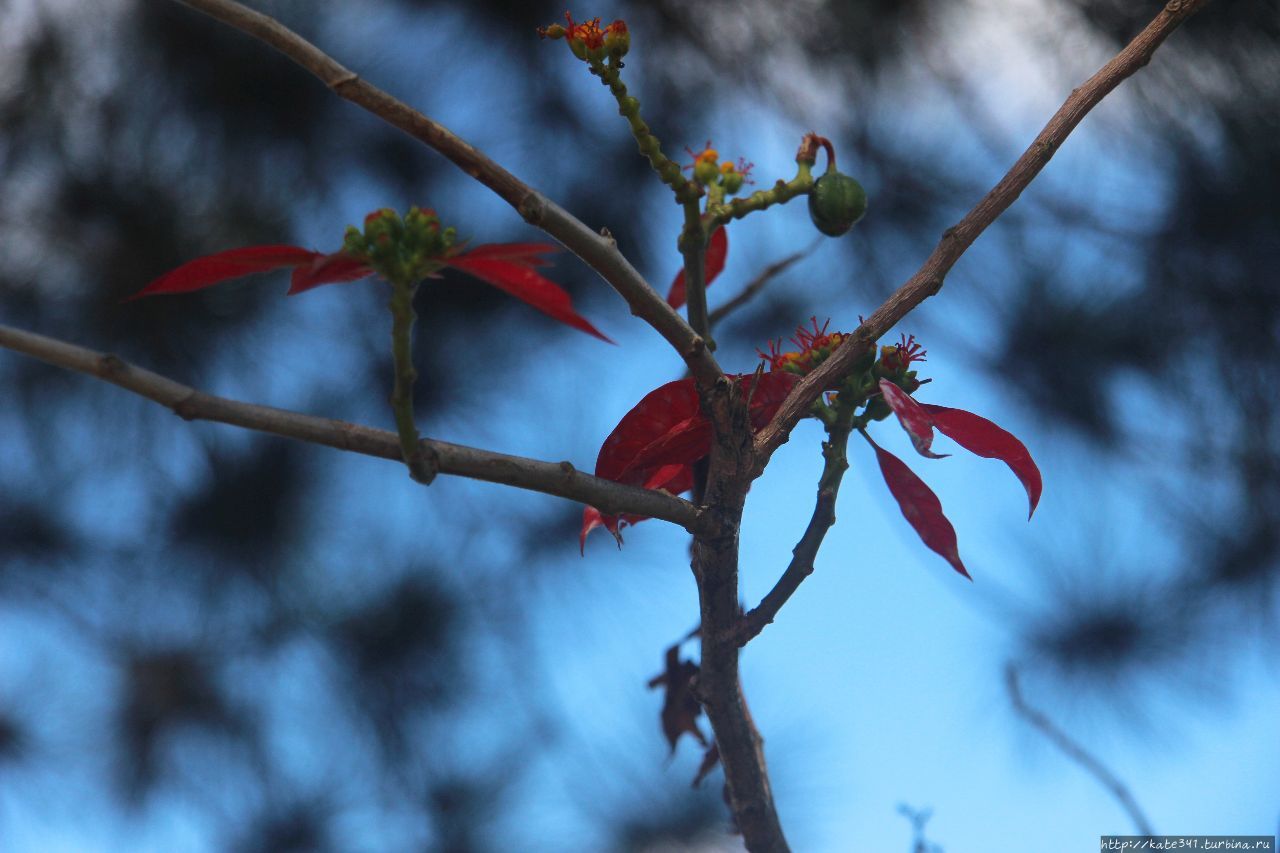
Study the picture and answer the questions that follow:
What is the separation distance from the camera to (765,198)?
27 centimetres

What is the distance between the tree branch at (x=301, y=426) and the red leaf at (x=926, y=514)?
0.11 m

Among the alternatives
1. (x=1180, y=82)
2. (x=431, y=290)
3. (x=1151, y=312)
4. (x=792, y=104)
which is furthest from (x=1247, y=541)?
(x=431, y=290)

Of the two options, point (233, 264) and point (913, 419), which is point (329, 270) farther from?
point (913, 419)

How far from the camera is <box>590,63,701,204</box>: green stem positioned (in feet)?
0.75

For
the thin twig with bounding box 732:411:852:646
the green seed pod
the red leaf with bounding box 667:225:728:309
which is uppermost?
the red leaf with bounding box 667:225:728:309

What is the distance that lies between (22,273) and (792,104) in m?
0.68

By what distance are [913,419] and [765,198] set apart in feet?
0.23

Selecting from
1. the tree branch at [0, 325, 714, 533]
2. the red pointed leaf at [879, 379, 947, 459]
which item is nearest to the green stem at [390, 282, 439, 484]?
the tree branch at [0, 325, 714, 533]

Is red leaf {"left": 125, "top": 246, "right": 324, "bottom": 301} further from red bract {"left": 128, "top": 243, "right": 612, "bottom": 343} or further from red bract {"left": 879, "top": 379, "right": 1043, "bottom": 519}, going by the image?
red bract {"left": 879, "top": 379, "right": 1043, "bottom": 519}

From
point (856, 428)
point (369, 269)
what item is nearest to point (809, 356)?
point (856, 428)

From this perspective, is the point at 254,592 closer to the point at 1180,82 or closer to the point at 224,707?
the point at 224,707

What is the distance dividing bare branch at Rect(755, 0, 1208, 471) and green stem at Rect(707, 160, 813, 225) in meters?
0.04

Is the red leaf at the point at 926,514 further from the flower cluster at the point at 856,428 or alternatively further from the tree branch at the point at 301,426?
the tree branch at the point at 301,426

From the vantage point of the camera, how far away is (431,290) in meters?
0.95
